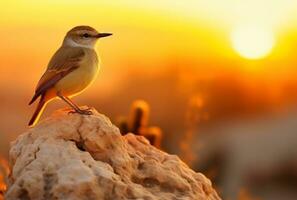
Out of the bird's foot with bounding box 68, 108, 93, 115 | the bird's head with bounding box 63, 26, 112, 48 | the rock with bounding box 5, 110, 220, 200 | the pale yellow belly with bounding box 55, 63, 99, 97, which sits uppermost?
the bird's head with bounding box 63, 26, 112, 48

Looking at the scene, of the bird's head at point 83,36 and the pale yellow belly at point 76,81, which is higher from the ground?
the bird's head at point 83,36

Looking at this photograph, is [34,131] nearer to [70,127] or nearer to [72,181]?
[70,127]

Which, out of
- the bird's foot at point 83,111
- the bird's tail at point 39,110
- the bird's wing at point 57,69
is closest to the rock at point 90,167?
the bird's foot at point 83,111

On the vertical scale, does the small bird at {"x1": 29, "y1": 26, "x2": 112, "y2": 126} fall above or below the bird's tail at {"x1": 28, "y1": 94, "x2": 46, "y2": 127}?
above

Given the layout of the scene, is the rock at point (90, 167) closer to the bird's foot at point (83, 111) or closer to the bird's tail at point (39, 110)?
the bird's foot at point (83, 111)

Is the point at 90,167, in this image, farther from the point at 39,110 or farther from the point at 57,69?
the point at 39,110

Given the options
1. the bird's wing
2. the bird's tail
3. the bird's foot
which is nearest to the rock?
the bird's foot

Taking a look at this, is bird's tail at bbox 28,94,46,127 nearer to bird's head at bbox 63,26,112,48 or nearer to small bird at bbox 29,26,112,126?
small bird at bbox 29,26,112,126
